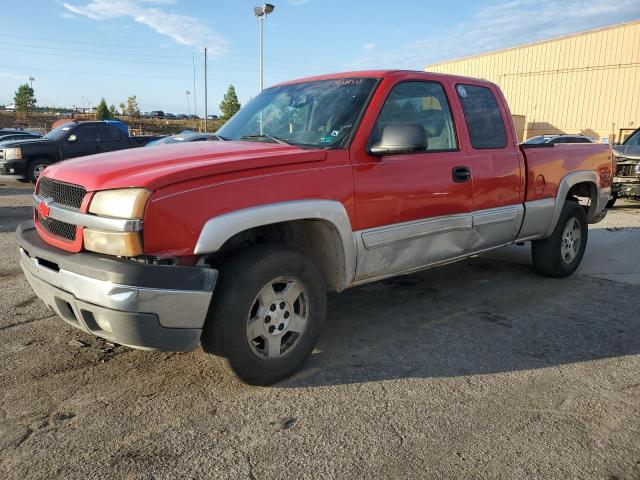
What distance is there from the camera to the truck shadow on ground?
350 cm

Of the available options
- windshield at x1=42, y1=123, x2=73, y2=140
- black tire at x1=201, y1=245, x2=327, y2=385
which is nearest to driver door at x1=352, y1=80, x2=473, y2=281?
black tire at x1=201, y1=245, x2=327, y2=385

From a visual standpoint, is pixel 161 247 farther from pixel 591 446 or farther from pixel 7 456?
pixel 591 446

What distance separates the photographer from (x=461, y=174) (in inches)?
164

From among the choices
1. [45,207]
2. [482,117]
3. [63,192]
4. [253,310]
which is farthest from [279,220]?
[482,117]

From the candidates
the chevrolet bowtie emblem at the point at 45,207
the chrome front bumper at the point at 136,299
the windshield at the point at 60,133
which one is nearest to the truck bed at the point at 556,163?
the chrome front bumper at the point at 136,299

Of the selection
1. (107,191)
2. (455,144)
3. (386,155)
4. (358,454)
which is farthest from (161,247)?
(455,144)

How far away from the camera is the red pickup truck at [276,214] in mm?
2664

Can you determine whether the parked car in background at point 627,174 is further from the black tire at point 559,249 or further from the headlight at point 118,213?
the headlight at point 118,213

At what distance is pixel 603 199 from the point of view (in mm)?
6125

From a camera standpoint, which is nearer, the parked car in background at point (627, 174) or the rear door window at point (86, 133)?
the parked car in background at point (627, 174)

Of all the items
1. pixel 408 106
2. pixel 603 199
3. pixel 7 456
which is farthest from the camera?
pixel 603 199

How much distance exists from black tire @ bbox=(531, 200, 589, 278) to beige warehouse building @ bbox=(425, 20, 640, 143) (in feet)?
91.7

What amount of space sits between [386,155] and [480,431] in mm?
1804

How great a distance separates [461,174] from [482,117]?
0.78 meters
